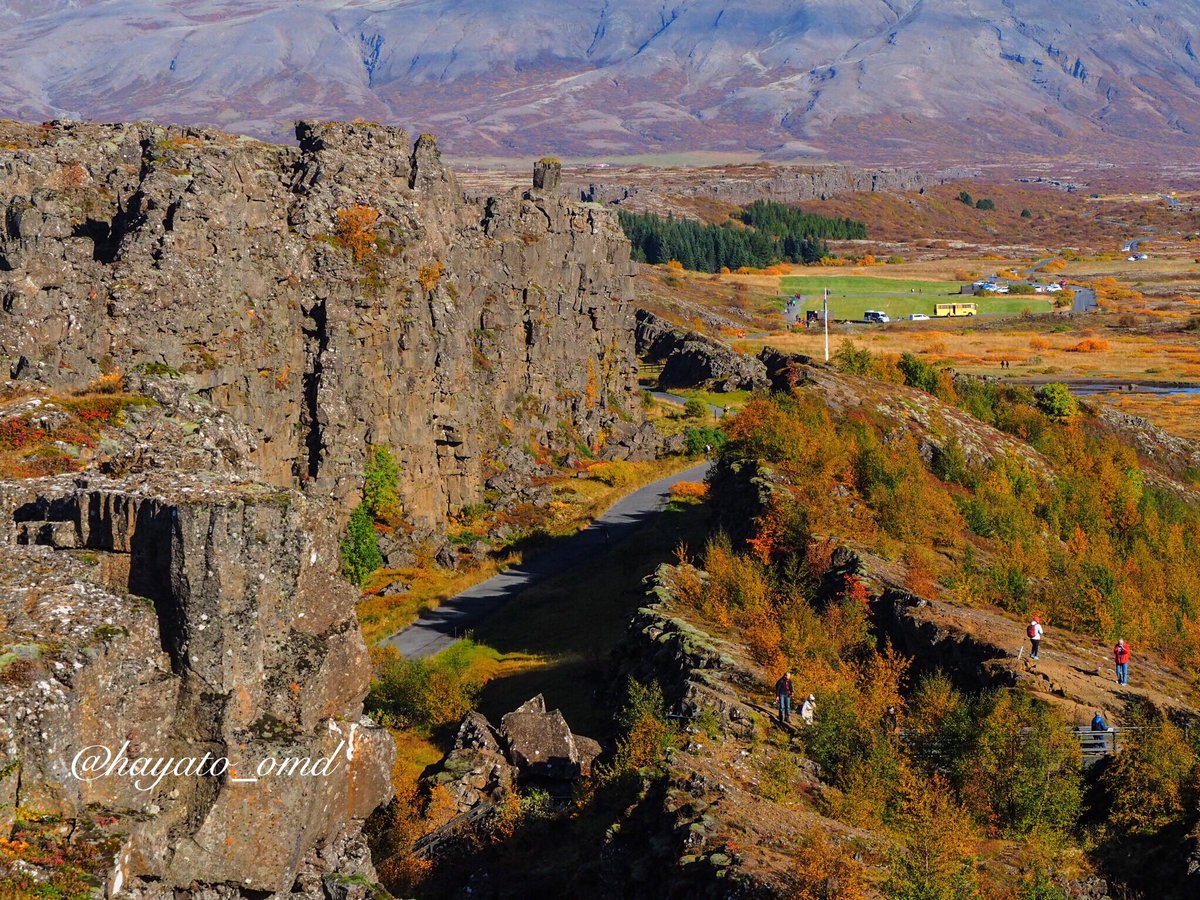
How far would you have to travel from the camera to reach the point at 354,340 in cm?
5769

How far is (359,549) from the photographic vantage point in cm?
5644

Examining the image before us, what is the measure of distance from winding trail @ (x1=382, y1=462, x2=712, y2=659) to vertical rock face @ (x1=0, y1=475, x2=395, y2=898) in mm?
25067

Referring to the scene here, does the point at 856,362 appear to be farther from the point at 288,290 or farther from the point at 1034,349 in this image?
the point at 1034,349

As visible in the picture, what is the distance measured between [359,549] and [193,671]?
116 feet

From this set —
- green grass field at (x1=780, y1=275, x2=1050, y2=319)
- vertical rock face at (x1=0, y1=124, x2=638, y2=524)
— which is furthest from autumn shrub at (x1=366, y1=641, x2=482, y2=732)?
green grass field at (x1=780, y1=275, x2=1050, y2=319)

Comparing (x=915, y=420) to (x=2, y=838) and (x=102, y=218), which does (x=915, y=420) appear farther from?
(x=2, y=838)

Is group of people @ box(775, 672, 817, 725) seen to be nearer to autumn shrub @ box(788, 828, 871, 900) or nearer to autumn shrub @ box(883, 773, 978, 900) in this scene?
autumn shrub @ box(883, 773, 978, 900)

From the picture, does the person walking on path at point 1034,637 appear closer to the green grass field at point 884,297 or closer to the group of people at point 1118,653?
the group of people at point 1118,653

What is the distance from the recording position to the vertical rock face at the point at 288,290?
140ft

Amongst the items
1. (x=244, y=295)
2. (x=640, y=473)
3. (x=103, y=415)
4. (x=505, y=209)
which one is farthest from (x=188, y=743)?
(x=505, y=209)

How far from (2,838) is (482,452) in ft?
182

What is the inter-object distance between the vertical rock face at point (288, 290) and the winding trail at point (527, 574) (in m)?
6.23

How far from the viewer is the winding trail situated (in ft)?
165

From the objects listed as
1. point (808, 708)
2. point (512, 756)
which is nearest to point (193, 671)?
point (512, 756)
